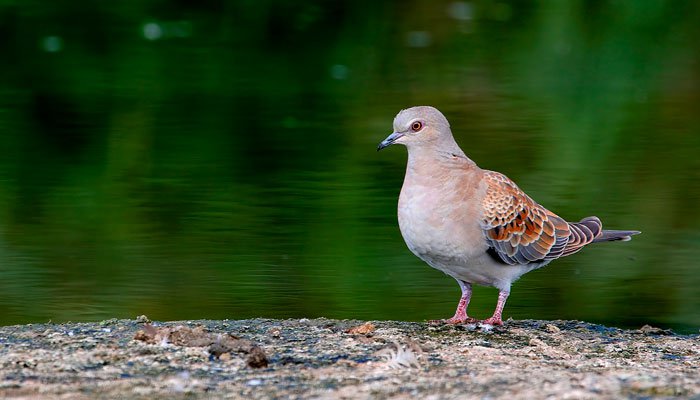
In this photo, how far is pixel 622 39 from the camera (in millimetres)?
13953

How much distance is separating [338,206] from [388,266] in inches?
44.0

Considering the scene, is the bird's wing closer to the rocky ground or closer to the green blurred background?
the rocky ground

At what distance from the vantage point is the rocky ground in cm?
429

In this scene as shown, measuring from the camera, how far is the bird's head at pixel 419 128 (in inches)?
231

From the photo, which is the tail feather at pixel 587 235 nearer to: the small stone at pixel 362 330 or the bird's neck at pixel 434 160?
the bird's neck at pixel 434 160

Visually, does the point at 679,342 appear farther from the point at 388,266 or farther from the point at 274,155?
the point at 274,155

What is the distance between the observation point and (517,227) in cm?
591

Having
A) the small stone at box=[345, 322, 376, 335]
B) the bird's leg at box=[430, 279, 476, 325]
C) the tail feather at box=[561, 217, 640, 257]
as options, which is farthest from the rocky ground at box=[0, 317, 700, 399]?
the tail feather at box=[561, 217, 640, 257]

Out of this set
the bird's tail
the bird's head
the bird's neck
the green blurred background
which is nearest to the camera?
the bird's neck

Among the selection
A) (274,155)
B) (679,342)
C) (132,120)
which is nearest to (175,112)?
(132,120)

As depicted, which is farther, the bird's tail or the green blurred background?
the green blurred background

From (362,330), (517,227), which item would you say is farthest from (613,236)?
(362,330)

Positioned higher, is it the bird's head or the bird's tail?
the bird's head

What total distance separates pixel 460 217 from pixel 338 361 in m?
1.14
